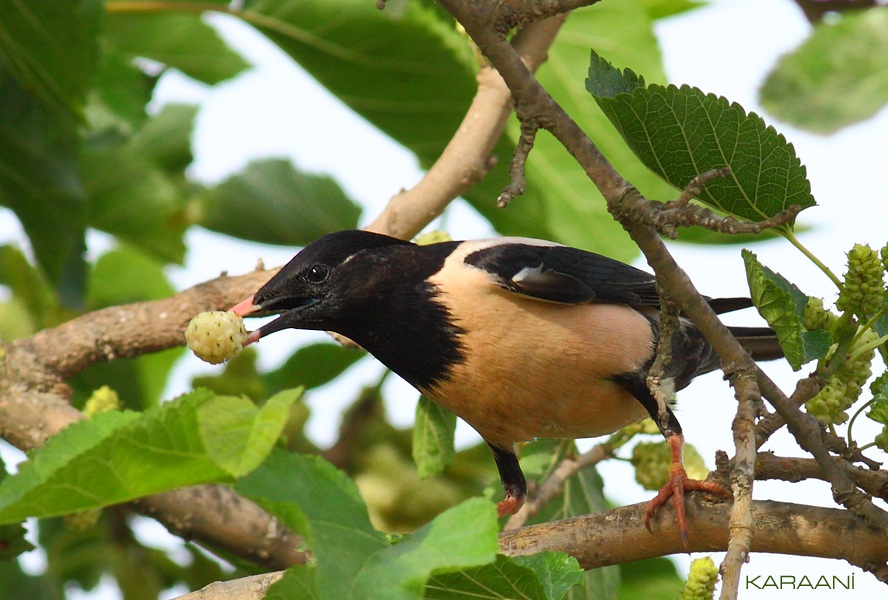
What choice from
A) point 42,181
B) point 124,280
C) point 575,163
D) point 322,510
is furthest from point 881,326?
point 124,280

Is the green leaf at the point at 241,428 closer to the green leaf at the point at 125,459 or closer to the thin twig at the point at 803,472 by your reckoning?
the green leaf at the point at 125,459

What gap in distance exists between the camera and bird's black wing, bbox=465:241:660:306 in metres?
3.51

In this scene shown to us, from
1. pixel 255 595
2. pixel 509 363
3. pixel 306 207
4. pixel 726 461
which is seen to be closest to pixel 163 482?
pixel 255 595

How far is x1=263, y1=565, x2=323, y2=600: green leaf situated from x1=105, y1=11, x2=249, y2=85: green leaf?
3742 mm

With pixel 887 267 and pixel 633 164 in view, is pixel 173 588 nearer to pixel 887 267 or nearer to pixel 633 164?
pixel 633 164

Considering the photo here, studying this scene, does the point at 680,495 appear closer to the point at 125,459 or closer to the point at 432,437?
the point at 432,437

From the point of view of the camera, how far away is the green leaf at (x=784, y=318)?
2334 mm

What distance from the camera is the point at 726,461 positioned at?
8.45 ft

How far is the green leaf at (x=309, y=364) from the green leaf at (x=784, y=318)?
265 centimetres

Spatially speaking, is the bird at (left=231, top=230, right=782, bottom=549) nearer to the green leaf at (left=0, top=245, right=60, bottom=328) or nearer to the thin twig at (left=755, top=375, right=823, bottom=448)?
the thin twig at (left=755, top=375, right=823, bottom=448)

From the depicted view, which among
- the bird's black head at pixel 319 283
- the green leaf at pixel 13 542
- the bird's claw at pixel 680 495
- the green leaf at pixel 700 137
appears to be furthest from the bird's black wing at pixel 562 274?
the green leaf at pixel 13 542

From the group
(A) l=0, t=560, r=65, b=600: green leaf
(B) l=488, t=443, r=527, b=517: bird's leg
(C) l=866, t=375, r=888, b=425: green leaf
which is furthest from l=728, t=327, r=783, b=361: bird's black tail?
(A) l=0, t=560, r=65, b=600: green leaf

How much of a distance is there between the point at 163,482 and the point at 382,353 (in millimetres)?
2063

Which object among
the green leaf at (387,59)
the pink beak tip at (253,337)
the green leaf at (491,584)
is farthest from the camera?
the green leaf at (387,59)
